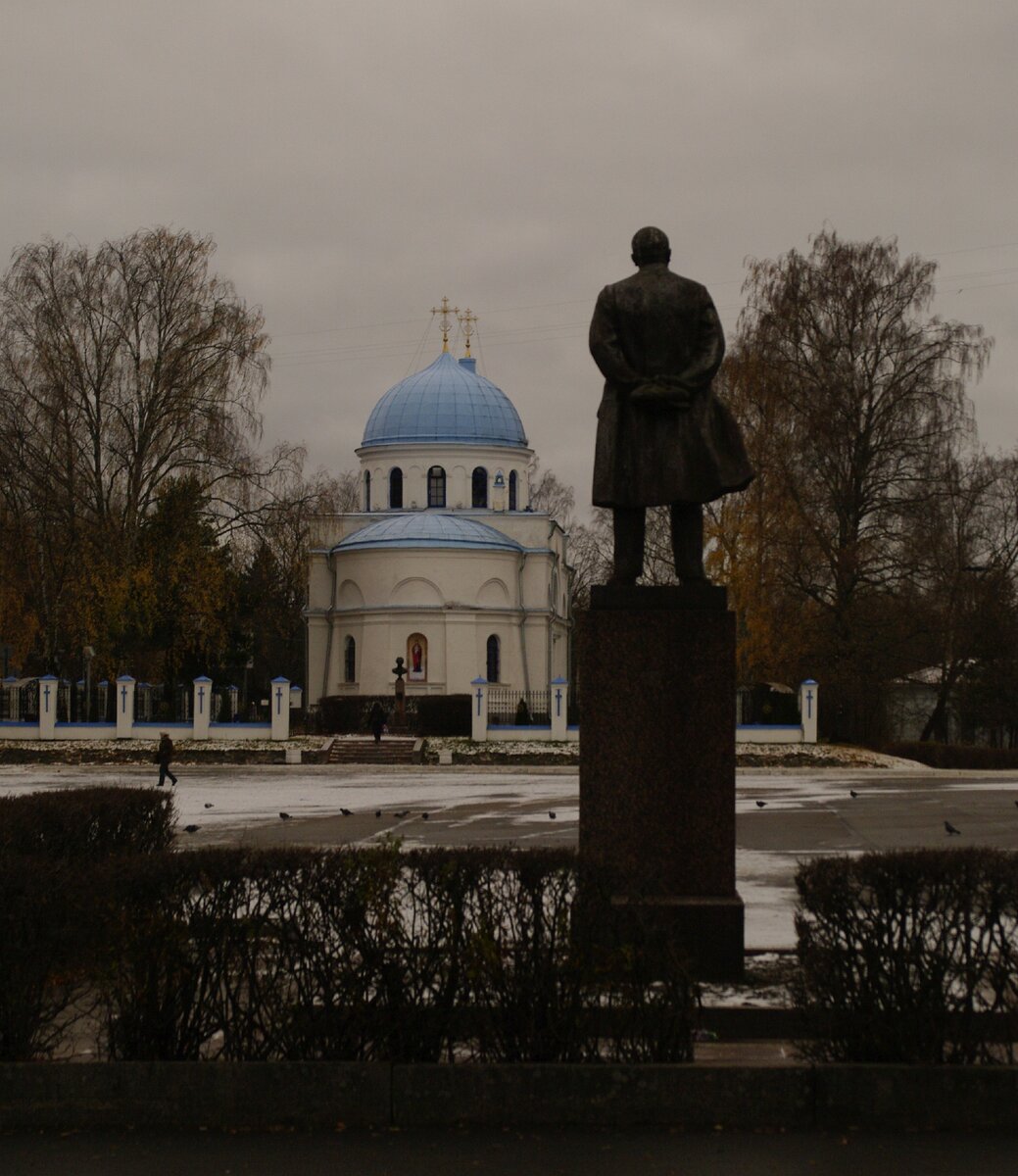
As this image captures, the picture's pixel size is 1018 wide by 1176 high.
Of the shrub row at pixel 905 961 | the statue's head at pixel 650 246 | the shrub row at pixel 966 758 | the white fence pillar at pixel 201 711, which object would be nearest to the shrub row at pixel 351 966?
the shrub row at pixel 905 961

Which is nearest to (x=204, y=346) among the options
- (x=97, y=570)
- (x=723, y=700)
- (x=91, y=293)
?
(x=91, y=293)

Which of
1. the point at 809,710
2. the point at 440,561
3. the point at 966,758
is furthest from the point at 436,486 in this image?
the point at 966,758

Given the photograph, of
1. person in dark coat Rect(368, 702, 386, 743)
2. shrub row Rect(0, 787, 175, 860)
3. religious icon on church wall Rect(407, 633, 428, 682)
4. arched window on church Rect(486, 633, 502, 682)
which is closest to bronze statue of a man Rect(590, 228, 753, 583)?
shrub row Rect(0, 787, 175, 860)

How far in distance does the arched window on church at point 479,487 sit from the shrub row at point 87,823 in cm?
4844

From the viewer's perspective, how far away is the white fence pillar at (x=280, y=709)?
1715 inches

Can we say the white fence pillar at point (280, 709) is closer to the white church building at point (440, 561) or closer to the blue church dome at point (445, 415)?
the white church building at point (440, 561)

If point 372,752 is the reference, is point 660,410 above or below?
above

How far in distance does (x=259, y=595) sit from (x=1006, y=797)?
92.7 feet

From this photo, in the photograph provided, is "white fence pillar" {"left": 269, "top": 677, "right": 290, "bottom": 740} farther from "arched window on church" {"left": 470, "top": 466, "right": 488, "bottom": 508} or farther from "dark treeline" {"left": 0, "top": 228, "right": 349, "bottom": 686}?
"arched window on church" {"left": 470, "top": 466, "right": 488, "bottom": 508}

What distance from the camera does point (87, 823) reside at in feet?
35.4

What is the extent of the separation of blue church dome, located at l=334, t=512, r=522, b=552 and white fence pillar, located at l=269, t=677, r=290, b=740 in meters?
11.3

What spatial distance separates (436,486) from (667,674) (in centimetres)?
5188

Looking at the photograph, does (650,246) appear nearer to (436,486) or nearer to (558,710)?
(558,710)

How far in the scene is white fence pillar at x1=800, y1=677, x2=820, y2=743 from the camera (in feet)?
141
